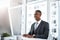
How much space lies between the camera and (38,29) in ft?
6.08

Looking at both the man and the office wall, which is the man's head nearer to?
the man

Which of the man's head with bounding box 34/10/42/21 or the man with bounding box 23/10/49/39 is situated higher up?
the man's head with bounding box 34/10/42/21

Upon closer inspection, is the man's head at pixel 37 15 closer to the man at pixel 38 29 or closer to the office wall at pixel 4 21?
the man at pixel 38 29

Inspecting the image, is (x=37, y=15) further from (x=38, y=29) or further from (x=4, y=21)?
(x=4, y=21)

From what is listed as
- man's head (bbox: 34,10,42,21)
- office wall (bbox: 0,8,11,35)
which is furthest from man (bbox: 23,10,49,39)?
office wall (bbox: 0,8,11,35)

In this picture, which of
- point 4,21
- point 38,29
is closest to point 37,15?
point 38,29

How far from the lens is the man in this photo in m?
1.79

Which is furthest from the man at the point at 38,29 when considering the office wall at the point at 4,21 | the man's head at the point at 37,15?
the office wall at the point at 4,21

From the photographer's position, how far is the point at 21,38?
1901mm

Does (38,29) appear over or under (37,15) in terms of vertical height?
under

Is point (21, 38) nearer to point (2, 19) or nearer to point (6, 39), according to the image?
point (6, 39)

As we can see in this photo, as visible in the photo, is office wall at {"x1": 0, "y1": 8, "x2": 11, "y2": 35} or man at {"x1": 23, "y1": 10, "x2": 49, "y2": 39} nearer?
man at {"x1": 23, "y1": 10, "x2": 49, "y2": 39}

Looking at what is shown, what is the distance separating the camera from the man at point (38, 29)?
179 centimetres

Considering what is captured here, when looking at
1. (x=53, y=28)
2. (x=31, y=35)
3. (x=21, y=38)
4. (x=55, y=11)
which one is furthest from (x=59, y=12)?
(x=21, y=38)
